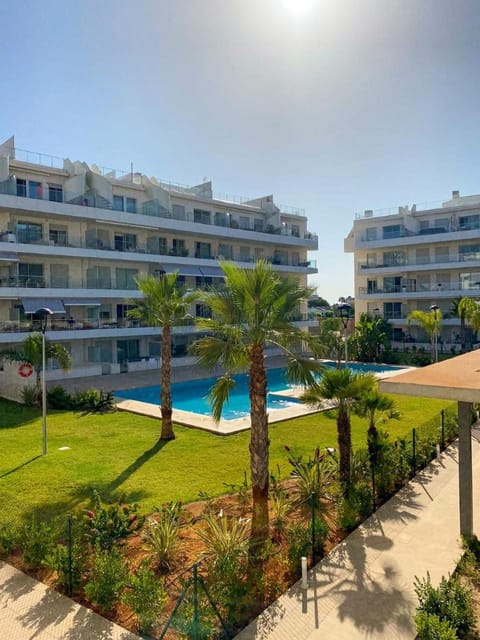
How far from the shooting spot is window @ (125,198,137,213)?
1430 inches

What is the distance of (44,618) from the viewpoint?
23.3 feet

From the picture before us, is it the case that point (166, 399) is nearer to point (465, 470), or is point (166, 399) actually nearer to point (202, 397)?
point (465, 470)

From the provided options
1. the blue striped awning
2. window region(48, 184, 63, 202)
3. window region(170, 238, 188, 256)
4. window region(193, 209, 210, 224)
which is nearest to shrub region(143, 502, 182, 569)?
the blue striped awning

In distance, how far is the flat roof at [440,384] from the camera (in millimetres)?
7750

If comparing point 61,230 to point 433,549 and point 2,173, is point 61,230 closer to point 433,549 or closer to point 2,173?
point 2,173

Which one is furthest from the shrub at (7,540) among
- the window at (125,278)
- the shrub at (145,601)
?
the window at (125,278)

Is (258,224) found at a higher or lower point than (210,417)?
higher

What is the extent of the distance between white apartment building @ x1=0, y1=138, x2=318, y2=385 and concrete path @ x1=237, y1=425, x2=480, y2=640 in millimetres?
26055

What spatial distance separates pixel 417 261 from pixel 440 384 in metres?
43.4

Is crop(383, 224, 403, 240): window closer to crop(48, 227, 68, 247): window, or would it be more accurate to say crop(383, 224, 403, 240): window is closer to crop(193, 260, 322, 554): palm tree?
crop(48, 227, 68, 247): window

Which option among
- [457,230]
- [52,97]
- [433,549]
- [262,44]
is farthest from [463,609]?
[457,230]

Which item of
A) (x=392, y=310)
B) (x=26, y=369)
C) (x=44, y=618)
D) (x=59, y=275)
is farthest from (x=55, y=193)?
(x=392, y=310)

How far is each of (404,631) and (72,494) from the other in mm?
8367

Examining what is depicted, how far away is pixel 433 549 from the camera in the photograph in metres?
8.93
